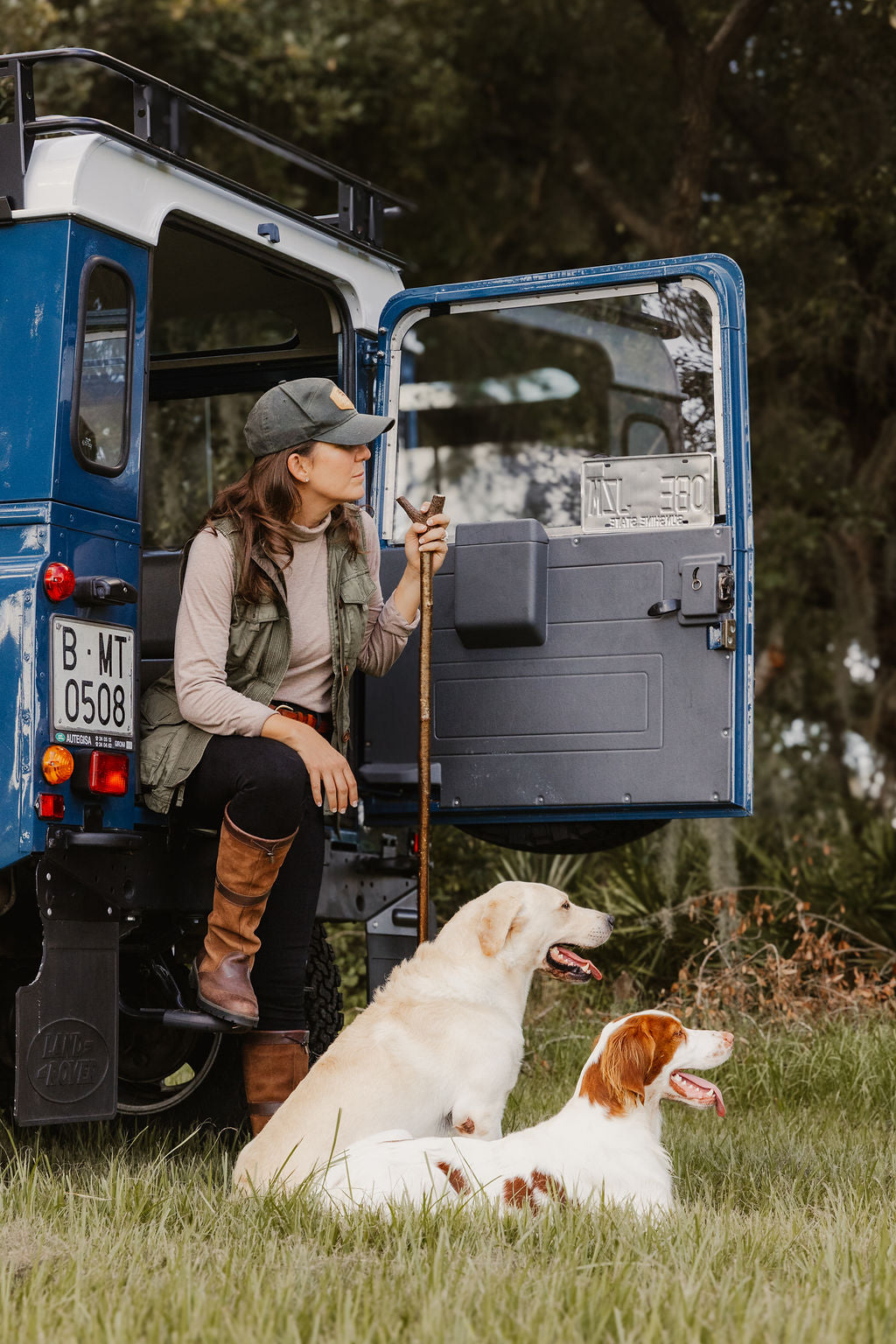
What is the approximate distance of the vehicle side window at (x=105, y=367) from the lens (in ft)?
14.5

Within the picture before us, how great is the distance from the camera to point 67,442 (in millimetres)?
4309

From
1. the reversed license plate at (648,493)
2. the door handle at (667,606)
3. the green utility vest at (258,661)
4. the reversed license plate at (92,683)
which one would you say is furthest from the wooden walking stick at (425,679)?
the reversed license plate at (92,683)

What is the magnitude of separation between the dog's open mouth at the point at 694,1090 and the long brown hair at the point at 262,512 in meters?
1.69

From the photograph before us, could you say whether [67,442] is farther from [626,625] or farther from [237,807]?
[626,625]

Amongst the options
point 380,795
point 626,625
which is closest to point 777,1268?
point 626,625

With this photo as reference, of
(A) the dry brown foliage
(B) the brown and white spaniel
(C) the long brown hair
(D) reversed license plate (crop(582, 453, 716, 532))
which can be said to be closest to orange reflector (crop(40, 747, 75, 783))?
(C) the long brown hair

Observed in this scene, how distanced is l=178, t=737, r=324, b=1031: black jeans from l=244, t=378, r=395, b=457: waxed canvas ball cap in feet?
2.83

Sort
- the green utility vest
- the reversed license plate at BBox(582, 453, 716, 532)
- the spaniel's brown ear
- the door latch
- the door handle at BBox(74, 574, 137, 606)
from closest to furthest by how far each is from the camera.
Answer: the spaniel's brown ear, the door handle at BBox(74, 574, 137, 606), the green utility vest, the door latch, the reversed license plate at BBox(582, 453, 716, 532)

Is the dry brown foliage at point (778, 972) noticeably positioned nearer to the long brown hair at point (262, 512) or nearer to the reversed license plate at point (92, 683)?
the long brown hair at point (262, 512)

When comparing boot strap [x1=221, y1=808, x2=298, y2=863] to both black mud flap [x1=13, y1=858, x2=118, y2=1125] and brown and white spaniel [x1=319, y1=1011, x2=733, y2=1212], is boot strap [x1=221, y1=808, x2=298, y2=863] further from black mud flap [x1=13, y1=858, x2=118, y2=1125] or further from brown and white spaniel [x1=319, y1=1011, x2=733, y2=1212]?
brown and white spaniel [x1=319, y1=1011, x2=733, y2=1212]

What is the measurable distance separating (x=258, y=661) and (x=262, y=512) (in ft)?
1.35

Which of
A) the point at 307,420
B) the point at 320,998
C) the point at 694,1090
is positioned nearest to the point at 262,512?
the point at 307,420

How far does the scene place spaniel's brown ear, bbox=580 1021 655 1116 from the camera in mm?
3816

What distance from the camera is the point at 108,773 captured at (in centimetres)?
431
